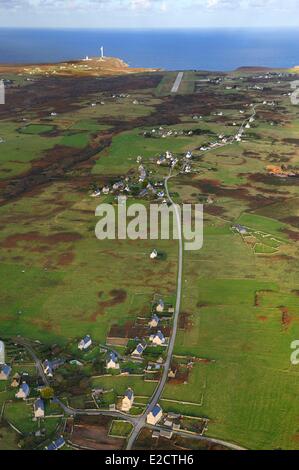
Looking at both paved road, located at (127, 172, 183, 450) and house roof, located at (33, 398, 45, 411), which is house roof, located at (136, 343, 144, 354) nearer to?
paved road, located at (127, 172, 183, 450)

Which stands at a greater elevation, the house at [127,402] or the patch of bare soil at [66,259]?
the patch of bare soil at [66,259]

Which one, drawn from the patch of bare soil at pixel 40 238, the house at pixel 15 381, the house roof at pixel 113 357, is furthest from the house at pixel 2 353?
the patch of bare soil at pixel 40 238

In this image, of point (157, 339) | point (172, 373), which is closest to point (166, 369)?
point (172, 373)

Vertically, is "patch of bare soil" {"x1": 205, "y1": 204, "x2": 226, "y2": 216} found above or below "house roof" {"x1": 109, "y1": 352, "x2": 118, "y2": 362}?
above

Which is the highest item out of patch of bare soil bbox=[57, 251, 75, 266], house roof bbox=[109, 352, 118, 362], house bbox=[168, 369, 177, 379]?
patch of bare soil bbox=[57, 251, 75, 266]

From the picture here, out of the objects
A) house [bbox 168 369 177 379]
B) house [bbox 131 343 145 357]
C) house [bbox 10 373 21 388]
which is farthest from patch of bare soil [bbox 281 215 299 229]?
house [bbox 10 373 21 388]

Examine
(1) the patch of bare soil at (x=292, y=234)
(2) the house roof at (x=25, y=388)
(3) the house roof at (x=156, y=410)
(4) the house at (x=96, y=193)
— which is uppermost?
(4) the house at (x=96, y=193)

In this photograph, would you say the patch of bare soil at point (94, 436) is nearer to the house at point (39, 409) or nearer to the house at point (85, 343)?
the house at point (39, 409)

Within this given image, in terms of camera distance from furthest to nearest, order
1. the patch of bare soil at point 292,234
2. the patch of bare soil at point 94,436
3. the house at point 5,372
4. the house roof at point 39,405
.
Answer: the patch of bare soil at point 292,234 → the house at point 5,372 → the house roof at point 39,405 → the patch of bare soil at point 94,436

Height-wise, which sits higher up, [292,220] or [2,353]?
[292,220]

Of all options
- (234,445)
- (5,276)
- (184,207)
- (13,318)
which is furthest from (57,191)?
(234,445)

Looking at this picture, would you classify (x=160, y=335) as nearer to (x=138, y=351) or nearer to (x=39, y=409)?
(x=138, y=351)
